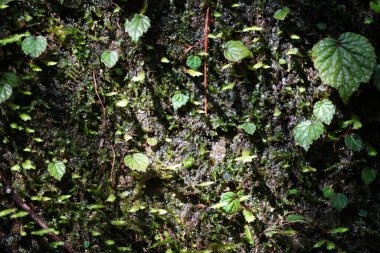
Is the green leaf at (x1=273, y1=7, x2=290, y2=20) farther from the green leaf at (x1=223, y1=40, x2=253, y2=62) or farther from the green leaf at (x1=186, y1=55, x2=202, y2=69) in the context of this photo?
the green leaf at (x1=186, y1=55, x2=202, y2=69)

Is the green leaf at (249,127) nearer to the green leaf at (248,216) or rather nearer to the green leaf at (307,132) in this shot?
the green leaf at (307,132)

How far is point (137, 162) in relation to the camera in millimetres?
2461

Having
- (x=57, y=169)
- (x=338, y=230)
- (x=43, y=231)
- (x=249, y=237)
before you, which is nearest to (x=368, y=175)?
(x=338, y=230)

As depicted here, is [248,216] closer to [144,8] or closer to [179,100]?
[179,100]

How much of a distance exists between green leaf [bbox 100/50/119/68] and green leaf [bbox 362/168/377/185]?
1.70 meters

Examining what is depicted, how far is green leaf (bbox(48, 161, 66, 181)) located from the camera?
2.42 metres

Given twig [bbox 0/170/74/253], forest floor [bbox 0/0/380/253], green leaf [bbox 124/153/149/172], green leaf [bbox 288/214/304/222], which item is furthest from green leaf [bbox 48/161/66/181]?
green leaf [bbox 288/214/304/222]

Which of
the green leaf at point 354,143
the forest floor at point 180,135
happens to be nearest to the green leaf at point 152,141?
the forest floor at point 180,135

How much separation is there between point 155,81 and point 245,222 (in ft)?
3.53

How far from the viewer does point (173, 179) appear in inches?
99.9

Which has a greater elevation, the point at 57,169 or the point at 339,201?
the point at 57,169

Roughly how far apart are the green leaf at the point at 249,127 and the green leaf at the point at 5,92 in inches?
56.2

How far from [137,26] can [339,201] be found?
164cm

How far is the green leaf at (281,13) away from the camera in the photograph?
2.37 meters
